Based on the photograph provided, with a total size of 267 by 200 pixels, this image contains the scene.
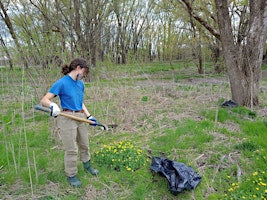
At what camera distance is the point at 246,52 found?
5.14 metres

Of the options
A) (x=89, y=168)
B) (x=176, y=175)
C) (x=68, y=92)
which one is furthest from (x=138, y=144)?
(x=68, y=92)

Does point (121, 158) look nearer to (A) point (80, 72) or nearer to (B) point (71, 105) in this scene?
(B) point (71, 105)

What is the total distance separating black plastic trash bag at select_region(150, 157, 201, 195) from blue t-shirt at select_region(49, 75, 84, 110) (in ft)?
3.86

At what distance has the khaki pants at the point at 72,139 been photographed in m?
2.36

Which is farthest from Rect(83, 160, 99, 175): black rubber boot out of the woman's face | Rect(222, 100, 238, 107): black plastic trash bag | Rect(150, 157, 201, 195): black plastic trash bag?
Rect(222, 100, 238, 107): black plastic trash bag

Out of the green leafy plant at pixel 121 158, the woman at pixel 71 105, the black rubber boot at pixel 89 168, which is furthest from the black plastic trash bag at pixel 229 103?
the woman at pixel 71 105

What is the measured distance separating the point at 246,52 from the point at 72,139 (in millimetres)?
4524

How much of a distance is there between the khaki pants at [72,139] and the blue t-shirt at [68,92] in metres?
0.11

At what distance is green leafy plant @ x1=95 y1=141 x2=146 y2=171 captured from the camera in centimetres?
284

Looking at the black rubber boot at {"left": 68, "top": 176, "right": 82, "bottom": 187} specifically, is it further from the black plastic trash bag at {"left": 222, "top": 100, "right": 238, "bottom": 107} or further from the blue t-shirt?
the black plastic trash bag at {"left": 222, "top": 100, "right": 238, "bottom": 107}

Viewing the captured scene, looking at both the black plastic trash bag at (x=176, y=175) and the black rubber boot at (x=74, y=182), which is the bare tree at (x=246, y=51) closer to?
the black plastic trash bag at (x=176, y=175)

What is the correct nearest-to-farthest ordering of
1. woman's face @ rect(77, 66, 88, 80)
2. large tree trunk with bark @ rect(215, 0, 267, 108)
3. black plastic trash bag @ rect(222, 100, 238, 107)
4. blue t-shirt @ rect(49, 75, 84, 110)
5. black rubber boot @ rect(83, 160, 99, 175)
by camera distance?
blue t-shirt @ rect(49, 75, 84, 110)
woman's face @ rect(77, 66, 88, 80)
black rubber boot @ rect(83, 160, 99, 175)
large tree trunk with bark @ rect(215, 0, 267, 108)
black plastic trash bag @ rect(222, 100, 238, 107)

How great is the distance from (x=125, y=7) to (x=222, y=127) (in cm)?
2003

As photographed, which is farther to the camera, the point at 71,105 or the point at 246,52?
the point at 246,52
